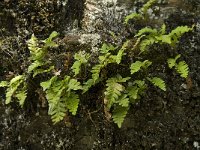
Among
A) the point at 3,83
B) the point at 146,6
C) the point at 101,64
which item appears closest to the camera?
the point at 101,64

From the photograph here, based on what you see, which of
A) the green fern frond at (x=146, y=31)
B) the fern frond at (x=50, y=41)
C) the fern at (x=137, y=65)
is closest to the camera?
the fern at (x=137, y=65)

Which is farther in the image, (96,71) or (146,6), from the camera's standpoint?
(146,6)

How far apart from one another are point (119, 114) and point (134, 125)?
1.90ft

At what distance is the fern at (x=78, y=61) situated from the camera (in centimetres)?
554

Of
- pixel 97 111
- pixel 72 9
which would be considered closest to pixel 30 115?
pixel 97 111

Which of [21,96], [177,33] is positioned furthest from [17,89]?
[177,33]

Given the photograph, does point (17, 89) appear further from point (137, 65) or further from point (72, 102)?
point (137, 65)

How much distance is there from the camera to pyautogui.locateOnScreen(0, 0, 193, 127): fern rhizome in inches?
211

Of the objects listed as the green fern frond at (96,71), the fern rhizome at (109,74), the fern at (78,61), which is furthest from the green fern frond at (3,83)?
the green fern frond at (96,71)

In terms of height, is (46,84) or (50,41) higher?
(50,41)

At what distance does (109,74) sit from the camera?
5.77 metres

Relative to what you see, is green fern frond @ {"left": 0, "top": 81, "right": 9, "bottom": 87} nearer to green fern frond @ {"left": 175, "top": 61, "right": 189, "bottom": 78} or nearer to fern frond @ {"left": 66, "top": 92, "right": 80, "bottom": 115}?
fern frond @ {"left": 66, "top": 92, "right": 80, "bottom": 115}

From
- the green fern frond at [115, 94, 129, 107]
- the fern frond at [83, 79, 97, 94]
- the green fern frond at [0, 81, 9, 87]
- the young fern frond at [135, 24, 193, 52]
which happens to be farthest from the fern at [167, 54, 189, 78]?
the green fern frond at [0, 81, 9, 87]

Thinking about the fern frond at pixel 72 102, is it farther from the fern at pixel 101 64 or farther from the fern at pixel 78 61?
the fern at pixel 78 61
